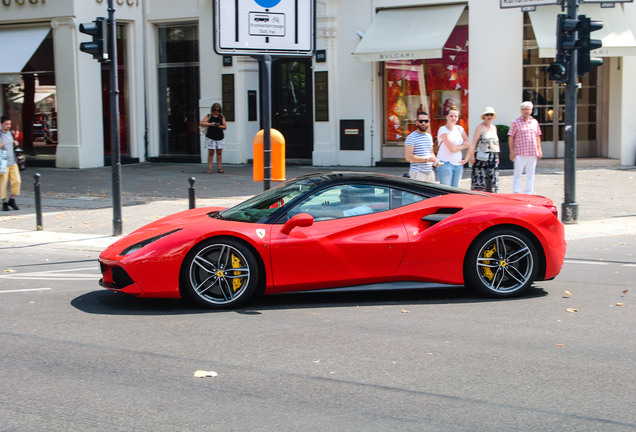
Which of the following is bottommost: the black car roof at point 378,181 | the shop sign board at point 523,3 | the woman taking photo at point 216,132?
the black car roof at point 378,181

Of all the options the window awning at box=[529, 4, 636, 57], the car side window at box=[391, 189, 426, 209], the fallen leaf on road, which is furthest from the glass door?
the fallen leaf on road

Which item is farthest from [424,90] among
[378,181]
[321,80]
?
[378,181]

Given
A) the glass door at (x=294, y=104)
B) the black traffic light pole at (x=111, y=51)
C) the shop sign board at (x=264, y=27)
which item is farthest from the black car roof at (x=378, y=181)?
the glass door at (x=294, y=104)

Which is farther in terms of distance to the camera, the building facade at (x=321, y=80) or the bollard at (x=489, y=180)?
the building facade at (x=321, y=80)

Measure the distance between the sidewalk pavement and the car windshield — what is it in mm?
4252

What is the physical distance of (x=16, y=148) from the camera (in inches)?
619

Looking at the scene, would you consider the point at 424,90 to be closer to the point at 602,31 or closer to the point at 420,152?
the point at 602,31

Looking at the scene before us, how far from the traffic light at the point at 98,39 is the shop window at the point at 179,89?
12237 mm

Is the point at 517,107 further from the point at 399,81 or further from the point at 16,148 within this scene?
the point at 16,148

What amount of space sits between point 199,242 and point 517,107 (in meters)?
15.2

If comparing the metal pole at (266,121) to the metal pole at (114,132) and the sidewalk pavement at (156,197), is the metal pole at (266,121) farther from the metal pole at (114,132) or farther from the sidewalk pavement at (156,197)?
the sidewalk pavement at (156,197)

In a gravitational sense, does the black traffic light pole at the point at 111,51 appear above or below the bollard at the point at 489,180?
above

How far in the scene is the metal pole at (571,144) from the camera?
13.5 metres

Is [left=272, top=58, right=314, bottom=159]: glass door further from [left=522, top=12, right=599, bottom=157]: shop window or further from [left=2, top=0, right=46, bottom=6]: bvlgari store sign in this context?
[left=2, top=0, right=46, bottom=6]: bvlgari store sign
